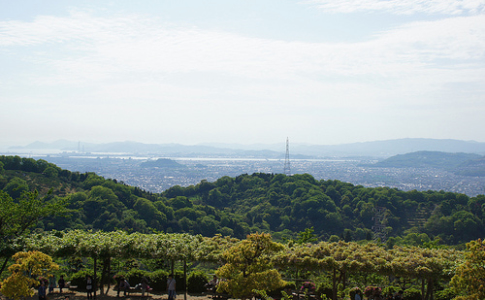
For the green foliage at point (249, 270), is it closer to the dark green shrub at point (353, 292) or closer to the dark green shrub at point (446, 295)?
the dark green shrub at point (353, 292)

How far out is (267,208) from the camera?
86.9m

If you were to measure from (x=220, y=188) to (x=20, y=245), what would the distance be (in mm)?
90398

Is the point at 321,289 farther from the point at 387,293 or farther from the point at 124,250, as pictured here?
the point at 124,250

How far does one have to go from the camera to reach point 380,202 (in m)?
82.1

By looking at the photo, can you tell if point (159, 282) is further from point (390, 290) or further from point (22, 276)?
point (390, 290)

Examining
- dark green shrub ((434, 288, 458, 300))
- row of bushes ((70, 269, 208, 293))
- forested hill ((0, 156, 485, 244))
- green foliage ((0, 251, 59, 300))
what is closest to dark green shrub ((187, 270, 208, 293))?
row of bushes ((70, 269, 208, 293))

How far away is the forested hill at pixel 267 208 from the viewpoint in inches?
2325

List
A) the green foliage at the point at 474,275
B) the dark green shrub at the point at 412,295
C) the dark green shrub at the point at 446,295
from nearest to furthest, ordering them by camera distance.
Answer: the green foliage at the point at 474,275 → the dark green shrub at the point at 446,295 → the dark green shrub at the point at 412,295

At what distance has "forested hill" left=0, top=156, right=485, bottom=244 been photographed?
5906 cm

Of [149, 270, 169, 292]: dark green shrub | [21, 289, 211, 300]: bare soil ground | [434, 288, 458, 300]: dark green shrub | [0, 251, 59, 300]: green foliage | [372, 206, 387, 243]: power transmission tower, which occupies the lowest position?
[372, 206, 387, 243]: power transmission tower

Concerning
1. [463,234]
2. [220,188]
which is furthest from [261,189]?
[463,234]

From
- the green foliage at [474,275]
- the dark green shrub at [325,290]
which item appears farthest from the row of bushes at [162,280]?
the green foliage at [474,275]

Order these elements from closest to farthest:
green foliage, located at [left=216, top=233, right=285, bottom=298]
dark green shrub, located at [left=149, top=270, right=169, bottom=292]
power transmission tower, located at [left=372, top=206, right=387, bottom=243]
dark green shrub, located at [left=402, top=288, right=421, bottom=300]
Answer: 1. green foliage, located at [left=216, top=233, right=285, bottom=298]
2. dark green shrub, located at [left=402, top=288, right=421, bottom=300]
3. dark green shrub, located at [left=149, top=270, right=169, bottom=292]
4. power transmission tower, located at [left=372, top=206, right=387, bottom=243]

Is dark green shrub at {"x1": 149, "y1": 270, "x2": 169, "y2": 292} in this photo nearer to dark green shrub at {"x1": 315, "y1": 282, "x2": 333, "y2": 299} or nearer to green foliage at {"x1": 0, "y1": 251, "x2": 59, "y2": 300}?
green foliage at {"x1": 0, "y1": 251, "x2": 59, "y2": 300}
